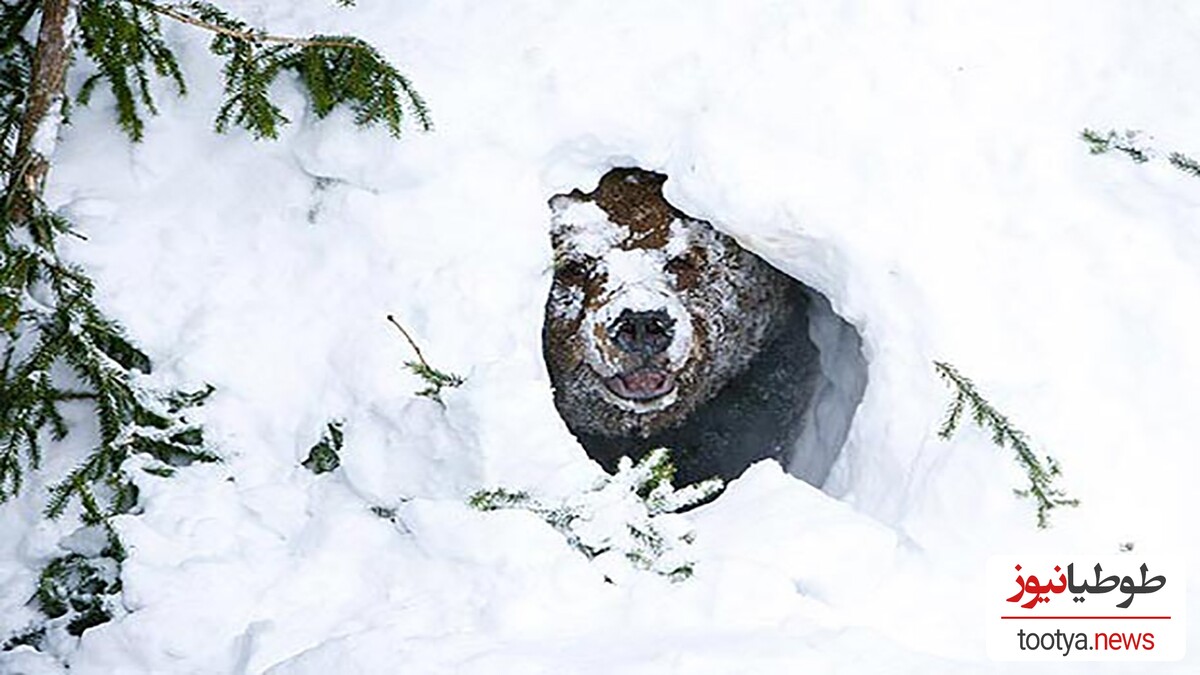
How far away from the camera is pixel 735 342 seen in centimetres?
504

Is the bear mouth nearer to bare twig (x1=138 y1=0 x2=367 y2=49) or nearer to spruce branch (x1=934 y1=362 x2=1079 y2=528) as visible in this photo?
spruce branch (x1=934 y1=362 x2=1079 y2=528)

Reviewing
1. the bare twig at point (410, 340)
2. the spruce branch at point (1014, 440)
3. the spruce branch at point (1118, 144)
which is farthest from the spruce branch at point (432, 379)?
the spruce branch at point (1118, 144)

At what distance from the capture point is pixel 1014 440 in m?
3.81

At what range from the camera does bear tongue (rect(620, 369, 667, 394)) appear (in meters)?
4.77

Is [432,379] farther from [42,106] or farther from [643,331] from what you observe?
[42,106]

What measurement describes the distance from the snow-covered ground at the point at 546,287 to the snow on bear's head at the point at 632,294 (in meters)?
0.15

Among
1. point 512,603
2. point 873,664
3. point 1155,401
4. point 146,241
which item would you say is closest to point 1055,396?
point 1155,401

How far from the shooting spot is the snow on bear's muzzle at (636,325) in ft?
15.4

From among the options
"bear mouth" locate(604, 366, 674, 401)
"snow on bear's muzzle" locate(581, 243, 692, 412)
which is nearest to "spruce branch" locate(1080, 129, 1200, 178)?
"snow on bear's muzzle" locate(581, 243, 692, 412)

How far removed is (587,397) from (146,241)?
159 centimetres

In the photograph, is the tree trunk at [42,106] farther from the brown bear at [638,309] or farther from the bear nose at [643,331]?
the bear nose at [643,331]

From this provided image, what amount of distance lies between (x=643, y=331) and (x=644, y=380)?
180 millimetres

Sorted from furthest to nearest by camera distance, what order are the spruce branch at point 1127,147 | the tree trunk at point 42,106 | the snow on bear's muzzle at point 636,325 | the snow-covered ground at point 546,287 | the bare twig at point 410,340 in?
the snow on bear's muzzle at point 636,325 < the spruce branch at point 1127,147 < the bare twig at point 410,340 < the tree trunk at point 42,106 < the snow-covered ground at point 546,287

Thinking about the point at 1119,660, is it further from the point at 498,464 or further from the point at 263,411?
the point at 263,411
